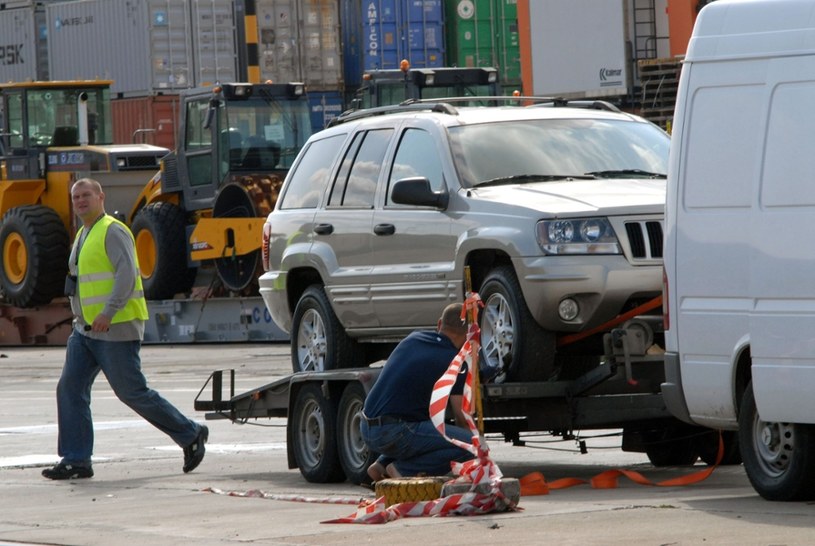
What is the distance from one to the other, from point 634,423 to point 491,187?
5.71ft

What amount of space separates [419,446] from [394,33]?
111 ft

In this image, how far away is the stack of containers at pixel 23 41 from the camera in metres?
45.6

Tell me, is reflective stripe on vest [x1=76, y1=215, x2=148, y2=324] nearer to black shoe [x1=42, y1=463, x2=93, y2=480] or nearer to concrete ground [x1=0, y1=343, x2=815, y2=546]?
black shoe [x1=42, y1=463, x2=93, y2=480]

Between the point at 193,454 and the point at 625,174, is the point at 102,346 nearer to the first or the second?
the point at 193,454

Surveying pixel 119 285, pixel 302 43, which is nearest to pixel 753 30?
pixel 119 285

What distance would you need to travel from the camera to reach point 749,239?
9.37 m

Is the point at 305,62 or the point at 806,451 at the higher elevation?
the point at 305,62

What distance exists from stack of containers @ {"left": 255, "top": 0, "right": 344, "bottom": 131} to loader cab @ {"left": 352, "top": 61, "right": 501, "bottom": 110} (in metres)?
13.5

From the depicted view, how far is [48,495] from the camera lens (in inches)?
465

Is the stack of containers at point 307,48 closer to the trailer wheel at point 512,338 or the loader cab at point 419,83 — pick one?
the loader cab at point 419,83

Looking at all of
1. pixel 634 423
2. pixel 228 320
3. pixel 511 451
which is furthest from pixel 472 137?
pixel 228 320

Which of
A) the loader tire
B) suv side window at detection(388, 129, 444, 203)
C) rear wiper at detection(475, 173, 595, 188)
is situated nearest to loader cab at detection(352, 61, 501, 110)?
suv side window at detection(388, 129, 444, 203)

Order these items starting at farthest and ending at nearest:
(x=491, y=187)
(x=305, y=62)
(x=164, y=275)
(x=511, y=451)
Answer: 1. (x=305, y=62)
2. (x=164, y=275)
3. (x=511, y=451)
4. (x=491, y=187)

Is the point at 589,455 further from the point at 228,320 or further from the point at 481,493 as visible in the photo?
the point at 228,320
